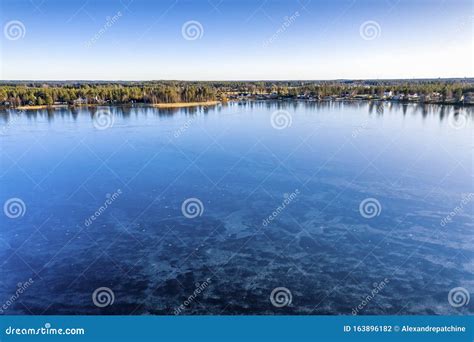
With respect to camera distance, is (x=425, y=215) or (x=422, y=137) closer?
(x=425, y=215)

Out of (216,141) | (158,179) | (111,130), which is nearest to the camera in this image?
(158,179)

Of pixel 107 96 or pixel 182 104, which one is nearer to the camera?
pixel 182 104

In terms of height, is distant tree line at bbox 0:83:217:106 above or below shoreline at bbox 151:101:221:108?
above

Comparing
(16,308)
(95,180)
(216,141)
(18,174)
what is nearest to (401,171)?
(216,141)

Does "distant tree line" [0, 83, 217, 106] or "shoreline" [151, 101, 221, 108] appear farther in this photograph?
"distant tree line" [0, 83, 217, 106]

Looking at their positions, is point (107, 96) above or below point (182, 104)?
above

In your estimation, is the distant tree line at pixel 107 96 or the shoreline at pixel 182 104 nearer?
the shoreline at pixel 182 104

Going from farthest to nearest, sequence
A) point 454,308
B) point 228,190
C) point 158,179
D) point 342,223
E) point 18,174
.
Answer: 1. point 18,174
2. point 158,179
3. point 228,190
4. point 342,223
5. point 454,308

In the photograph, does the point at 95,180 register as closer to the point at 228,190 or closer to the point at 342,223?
the point at 228,190

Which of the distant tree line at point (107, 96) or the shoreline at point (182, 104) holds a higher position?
the distant tree line at point (107, 96)
